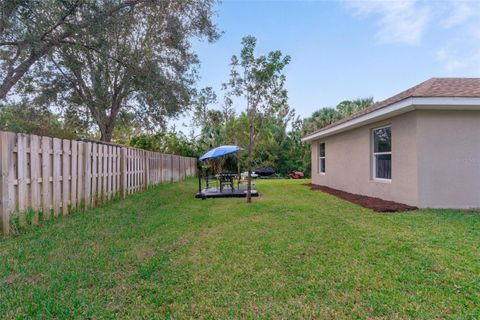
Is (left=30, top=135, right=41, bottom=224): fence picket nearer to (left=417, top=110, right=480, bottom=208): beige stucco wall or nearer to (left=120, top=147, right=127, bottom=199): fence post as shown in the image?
(left=120, top=147, right=127, bottom=199): fence post

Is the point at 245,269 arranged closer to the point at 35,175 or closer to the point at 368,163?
the point at 35,175

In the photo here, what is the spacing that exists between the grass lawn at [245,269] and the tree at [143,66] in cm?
784

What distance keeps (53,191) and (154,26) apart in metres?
9.85

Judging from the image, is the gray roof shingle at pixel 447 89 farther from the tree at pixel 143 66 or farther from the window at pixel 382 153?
the tree at pixel 143 66

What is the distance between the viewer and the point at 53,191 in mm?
5992

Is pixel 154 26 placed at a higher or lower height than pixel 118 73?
higher

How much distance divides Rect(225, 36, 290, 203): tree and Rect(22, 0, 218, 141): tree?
4377mm

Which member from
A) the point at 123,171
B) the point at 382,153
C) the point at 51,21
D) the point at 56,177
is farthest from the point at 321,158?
the point at 51,21

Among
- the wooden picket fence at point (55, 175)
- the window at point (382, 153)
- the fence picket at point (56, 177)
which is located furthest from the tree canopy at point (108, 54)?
Answer: the window at point (382, 153)

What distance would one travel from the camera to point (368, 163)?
9758 mm

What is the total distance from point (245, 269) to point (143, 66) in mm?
10995

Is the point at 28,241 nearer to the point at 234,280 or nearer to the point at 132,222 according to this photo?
the point at 132,222

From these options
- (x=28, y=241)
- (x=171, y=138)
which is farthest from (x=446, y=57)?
(x=171, y=138)

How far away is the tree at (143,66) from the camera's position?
11.8 metres
